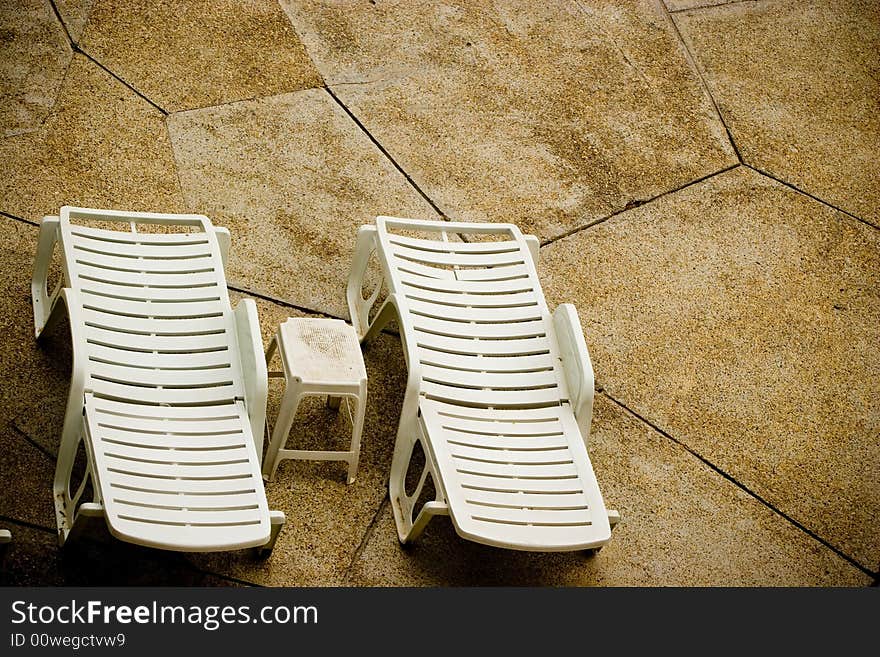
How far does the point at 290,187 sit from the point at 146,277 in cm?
140

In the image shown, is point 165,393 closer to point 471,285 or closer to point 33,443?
point 33,443

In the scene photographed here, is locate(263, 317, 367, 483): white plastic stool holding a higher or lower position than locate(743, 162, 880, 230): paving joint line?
higher

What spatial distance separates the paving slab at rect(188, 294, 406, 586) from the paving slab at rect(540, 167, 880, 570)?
1.09 metres

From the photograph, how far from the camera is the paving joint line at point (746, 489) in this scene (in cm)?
450

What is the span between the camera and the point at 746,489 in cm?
470

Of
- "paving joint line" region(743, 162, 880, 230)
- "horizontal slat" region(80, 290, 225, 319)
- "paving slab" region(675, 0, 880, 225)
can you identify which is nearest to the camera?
"horizontal slat" region(80, 290, 225, 319)

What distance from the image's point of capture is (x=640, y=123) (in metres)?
6.52

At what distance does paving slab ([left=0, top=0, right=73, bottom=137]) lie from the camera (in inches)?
218

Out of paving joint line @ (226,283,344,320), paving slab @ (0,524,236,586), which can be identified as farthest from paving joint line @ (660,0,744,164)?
paving slab @ (0,524,236,586)

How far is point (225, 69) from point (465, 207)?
1687 millimetres

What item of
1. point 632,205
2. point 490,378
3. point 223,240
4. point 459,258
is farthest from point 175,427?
point 632,205

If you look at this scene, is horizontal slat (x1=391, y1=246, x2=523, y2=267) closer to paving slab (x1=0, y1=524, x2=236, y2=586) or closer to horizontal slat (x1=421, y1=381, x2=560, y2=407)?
horizontal slat (x1=421, y1=381, x2=560, y2=407)

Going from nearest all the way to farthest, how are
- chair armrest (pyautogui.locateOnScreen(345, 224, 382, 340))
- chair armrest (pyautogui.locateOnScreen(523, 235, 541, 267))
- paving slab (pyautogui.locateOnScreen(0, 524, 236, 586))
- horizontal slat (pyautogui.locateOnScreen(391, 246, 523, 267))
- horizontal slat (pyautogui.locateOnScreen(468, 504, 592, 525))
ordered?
paving slab (pyautogui.locateOnScreen(0, 524, 236, 586)) → horizontal slat (pyautogui.locateOnScreen(468, 504, 592, 525)) → horizontal slat (pyautogui.locateOnScreen(391, 246, 523, 267)) → chair armrest (pyautogui.locateOnScreen(345, 224, 382, 340)) → chair armrest (pyautogui.locateOnScreen(523, 235, 541, 267))

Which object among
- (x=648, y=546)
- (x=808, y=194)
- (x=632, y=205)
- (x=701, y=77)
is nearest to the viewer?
(x=648, y=546)
